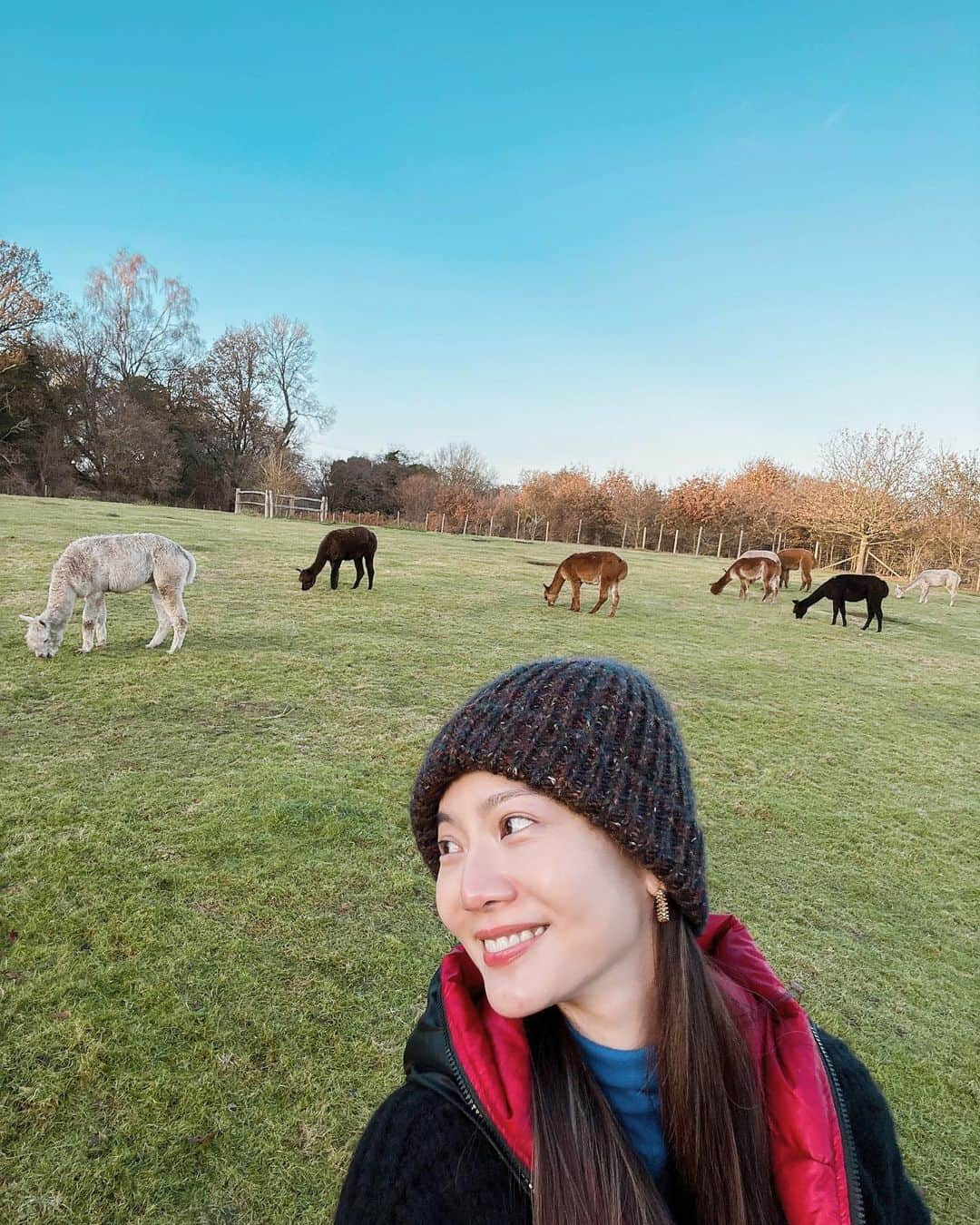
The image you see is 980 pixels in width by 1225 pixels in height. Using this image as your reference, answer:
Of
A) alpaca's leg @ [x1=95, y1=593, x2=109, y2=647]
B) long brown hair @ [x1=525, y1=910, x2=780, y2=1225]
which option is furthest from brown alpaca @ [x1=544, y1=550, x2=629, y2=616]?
long brown hair @ [x1=525, y1=910, x2=780, y2=1225]

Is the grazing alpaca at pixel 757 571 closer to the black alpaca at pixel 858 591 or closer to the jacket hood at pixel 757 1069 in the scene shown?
the black alpaca at pixel 858 591

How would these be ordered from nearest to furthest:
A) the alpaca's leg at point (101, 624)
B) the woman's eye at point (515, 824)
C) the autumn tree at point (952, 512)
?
1. the woman's eye at point (515, 824)
2. the alpaca's leg at point (101, 624)
3. the autumn tree at point (952, 512)

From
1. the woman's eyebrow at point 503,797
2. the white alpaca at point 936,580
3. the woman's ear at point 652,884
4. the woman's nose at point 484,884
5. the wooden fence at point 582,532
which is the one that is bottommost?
the woman's ear at point 652,884

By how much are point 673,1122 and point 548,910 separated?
459 millimetres

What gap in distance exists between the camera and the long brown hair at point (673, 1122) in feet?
3.54

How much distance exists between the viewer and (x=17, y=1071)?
217 centimetres

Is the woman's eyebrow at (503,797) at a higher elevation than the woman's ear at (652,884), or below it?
higher

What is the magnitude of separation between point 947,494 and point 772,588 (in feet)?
69.3

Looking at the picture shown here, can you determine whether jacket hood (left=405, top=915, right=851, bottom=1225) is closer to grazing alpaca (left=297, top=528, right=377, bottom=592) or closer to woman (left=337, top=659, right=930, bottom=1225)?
woman (left=337, top=659, right=930, bottom=1225)

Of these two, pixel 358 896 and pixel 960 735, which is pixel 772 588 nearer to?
pixel 960 735

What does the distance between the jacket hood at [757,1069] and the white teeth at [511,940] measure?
0.44 feet

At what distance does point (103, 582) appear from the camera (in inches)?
292

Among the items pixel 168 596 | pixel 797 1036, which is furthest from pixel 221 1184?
pixel 168 596

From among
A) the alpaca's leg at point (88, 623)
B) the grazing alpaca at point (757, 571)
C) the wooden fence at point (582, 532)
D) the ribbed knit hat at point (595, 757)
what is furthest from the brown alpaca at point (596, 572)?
the wooden fence at point (582, 532)
